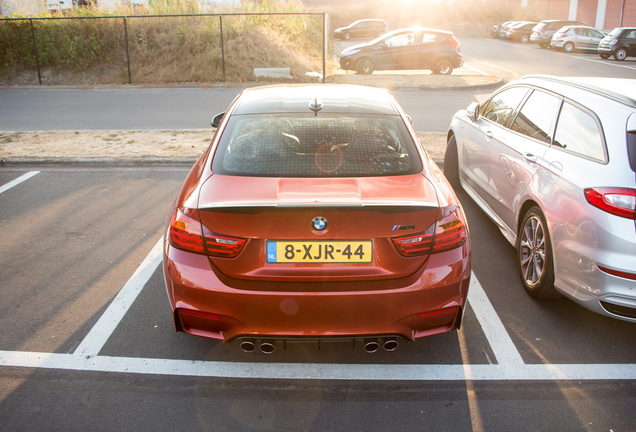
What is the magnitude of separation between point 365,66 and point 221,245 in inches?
685

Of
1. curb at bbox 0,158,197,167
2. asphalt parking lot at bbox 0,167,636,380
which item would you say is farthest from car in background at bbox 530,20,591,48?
asphalt parking lot at bbox 0,167,636,380

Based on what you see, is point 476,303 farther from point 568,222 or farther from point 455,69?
point 455,69

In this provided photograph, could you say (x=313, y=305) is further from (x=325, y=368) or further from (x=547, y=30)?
(x=547, y=30)

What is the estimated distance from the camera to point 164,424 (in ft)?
8.15

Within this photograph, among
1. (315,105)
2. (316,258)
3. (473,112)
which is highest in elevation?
(315,105)

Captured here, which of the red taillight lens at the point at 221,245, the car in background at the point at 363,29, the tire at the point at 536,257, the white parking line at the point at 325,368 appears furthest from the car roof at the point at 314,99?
the car in background at the point at 363,29

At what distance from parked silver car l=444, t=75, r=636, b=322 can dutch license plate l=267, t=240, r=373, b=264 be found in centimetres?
155

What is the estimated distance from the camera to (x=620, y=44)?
24.8 meters

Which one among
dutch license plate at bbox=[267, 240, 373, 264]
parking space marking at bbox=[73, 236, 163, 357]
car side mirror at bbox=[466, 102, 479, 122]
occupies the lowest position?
parking space marking at bbox=[73, 236, 163, 357]

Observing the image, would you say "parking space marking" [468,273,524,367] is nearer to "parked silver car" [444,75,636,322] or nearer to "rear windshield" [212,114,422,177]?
"parked silver car" [444,75,636,322]

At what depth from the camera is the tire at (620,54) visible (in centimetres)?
2500

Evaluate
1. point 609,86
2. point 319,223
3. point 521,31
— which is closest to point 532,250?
point 609,86

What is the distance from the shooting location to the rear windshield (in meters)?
2.87

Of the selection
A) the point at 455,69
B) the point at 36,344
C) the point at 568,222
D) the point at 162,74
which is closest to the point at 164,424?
the point at 36,344
